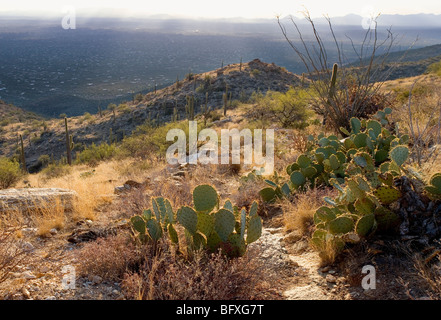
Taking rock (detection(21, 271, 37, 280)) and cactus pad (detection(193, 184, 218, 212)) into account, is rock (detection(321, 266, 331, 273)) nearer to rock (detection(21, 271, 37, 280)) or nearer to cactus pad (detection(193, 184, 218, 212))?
cactus pad (detection(193, 184, 218, 212))

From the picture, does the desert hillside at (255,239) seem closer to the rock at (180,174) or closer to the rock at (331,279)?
the rock at (331,279)

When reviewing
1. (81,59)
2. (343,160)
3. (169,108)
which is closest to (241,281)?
(343,160)

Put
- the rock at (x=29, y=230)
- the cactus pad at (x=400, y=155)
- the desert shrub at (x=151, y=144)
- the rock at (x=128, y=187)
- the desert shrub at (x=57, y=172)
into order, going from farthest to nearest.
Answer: the desert shrub at (x=57, y=172), the desert shrub at (x=151, y=144), the rock at (x=128, y=187), the rock at (x=29, y=230), the cactus pad at (x=400, y=155)

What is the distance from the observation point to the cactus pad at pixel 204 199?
3576 mm

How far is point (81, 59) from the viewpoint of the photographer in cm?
12225

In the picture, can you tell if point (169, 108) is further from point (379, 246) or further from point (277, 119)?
point (379, 246)

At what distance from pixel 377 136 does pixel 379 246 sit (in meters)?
2.78

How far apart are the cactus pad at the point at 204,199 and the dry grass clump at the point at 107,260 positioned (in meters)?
0.78

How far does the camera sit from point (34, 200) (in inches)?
224

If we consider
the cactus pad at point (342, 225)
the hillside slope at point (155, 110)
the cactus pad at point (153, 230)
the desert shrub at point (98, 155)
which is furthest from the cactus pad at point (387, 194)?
the hillside slope at point (155, 110)

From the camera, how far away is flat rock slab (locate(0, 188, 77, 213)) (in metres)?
5.49

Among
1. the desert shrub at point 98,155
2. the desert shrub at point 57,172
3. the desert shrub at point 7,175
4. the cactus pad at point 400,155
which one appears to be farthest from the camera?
the desert shrub at point 98,155

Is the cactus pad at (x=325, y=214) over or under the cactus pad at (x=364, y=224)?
under

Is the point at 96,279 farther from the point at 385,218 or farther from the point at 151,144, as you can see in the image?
the point at 151,144
